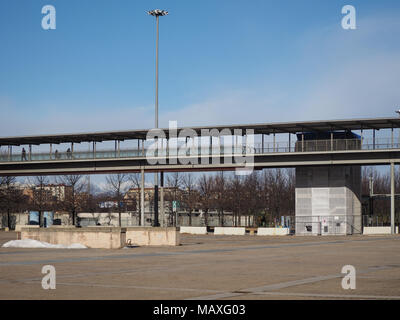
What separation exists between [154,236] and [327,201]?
102ft

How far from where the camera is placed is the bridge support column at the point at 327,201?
6394 centimetres

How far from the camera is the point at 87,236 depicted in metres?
34.9

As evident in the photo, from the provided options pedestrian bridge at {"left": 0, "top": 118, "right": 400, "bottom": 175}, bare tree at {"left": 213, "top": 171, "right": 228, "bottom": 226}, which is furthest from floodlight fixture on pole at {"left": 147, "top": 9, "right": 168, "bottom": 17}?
bare tree at {"left": 213, "top": 171, "right": 228, "bottom": 226}

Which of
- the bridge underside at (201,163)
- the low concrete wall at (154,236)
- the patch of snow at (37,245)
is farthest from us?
the bridge underside at (201,163)

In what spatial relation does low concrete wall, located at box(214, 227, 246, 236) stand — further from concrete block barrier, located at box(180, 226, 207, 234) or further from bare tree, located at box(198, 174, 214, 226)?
bare tree, located at box(198, 174, 214, 226)

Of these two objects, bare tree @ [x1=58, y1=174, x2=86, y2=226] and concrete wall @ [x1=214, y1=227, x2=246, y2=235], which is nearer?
concrete wall @ [x1=214, y1=227, x2=246, y2=235]

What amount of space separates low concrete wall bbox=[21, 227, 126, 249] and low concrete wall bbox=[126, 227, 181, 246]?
10.6 ft

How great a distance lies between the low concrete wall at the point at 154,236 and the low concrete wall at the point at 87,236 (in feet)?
10.6

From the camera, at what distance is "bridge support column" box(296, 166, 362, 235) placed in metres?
63.9

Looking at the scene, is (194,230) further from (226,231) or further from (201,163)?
(201,163)

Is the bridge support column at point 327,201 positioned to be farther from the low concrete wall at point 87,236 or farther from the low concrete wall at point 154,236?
the low concrete wall at point 87,236

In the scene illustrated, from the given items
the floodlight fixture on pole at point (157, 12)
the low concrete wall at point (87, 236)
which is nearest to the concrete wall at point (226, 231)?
the floodlight fixture on pole at point (157, 12)

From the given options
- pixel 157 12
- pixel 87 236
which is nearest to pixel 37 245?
pixel 87 236

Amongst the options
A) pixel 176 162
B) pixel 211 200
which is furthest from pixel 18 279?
pixel 211 200
